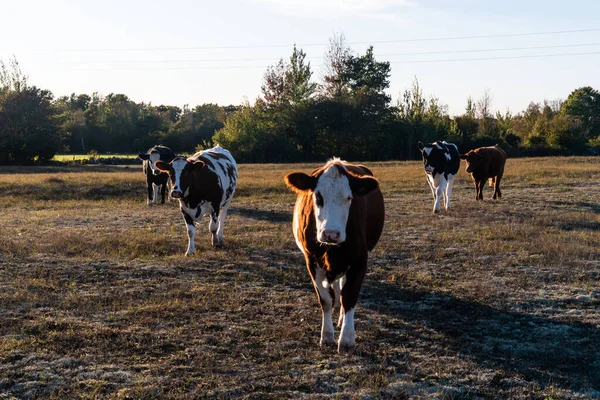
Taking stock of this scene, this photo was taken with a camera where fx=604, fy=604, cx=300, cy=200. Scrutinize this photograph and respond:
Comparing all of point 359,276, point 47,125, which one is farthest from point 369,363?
point 47,125

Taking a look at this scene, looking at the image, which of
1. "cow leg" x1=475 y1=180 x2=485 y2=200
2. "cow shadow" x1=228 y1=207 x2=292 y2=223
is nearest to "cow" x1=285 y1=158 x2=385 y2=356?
"cow shadow" x1=228 y1=207 x2=292 y2=223

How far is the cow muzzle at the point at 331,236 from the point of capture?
566 centimetres

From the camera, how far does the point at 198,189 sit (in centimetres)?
1219

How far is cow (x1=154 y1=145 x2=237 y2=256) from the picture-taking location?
1187 cm

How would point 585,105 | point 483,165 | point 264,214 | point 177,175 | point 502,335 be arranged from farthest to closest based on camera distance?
point 585,105 < point 483,165 < point 264,214 < point 177,175 < point 502,335

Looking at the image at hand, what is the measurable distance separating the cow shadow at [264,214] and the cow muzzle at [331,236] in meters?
10.8

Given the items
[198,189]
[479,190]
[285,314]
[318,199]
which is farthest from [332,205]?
[479,190]

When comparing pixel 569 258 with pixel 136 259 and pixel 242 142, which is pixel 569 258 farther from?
pixel 242 142

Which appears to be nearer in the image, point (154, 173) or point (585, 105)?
point (154, 173)

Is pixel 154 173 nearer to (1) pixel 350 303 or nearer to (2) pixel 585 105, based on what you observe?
(1) pixel 350 303

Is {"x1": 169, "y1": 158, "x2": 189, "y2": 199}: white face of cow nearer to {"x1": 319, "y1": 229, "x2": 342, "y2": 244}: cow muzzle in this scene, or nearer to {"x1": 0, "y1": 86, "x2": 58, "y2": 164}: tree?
{"x1": 319, "y1": 229, "x2": 342, "y2": 244}: cow muzzle

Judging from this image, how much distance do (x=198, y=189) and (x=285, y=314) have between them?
510 centimetres

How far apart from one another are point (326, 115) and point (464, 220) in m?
44.2

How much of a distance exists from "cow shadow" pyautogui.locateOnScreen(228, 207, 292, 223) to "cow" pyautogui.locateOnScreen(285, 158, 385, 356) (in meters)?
9.93
